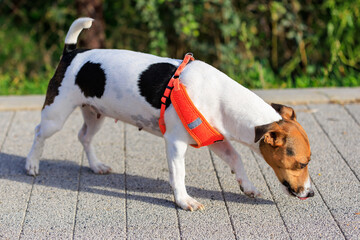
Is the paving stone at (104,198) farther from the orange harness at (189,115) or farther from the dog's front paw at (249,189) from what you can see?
the dog's front paw at (249,189)

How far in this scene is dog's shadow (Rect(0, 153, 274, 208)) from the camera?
4152 millimetres

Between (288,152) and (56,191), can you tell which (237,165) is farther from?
→ (56,191)

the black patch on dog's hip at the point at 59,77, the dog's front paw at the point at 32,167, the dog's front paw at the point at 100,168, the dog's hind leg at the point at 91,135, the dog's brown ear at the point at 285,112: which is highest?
the dog's brown ear at the point at 285,112

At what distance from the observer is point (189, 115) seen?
3668 millimetres

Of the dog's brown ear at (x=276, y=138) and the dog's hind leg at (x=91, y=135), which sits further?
the dog's hind leg at (x=91, y=135)

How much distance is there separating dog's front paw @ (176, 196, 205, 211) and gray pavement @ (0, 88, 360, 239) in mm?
48

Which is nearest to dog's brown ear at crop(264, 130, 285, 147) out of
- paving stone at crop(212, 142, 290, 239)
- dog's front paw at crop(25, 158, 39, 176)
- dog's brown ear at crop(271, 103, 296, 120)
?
dog's brown ear at crop(271, 103, 296, 120)

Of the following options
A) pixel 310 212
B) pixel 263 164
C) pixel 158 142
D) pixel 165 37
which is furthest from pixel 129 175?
pixel 165 37

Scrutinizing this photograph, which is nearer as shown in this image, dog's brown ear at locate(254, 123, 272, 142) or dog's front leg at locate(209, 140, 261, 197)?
dog's brown ear at locate(254, 123, 272, 142)

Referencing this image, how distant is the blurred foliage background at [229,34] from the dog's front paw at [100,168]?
244 centimetres

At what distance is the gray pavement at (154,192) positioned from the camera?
3.66m

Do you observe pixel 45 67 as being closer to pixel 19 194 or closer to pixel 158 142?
pixel 158 142

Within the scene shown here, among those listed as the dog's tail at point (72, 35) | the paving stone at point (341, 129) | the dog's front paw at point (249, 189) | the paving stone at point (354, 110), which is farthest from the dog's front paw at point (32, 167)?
the paving stone at point (354, 110)

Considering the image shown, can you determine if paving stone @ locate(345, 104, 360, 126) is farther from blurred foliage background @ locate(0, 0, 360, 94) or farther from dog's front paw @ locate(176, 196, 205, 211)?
dog's front paw @ locate(176, 196, 205, 211)
